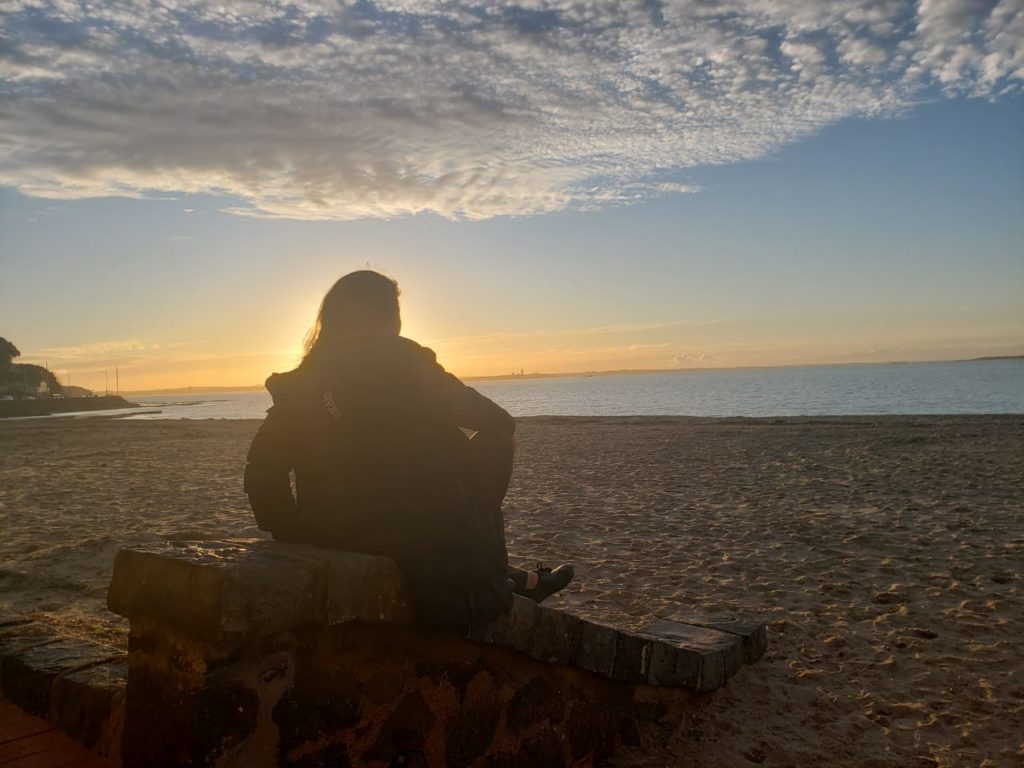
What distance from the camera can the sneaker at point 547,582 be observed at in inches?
141

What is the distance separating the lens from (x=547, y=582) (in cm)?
363

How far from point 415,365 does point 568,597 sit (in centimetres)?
411

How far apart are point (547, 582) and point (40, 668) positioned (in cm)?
232

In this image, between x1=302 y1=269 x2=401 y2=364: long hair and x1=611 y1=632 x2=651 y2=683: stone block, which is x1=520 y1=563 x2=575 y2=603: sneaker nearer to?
x1=611 y1=632 x2=651 y2=683: stone block

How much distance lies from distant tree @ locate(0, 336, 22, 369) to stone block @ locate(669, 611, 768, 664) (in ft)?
300

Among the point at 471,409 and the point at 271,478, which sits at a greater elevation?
the point at 471,409

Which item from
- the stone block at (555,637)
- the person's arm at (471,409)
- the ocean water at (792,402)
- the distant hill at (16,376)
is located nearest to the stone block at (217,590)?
the person's arm at (471,409)

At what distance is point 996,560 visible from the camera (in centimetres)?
684

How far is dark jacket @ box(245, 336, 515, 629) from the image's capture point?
8.70 ft

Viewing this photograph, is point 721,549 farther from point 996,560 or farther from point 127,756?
point 127,756

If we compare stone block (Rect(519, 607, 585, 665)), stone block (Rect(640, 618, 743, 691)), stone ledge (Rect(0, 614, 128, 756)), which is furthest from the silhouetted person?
stone block (Rect(640, 618, 743, 691))

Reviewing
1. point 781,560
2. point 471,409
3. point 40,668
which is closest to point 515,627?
point 471,409

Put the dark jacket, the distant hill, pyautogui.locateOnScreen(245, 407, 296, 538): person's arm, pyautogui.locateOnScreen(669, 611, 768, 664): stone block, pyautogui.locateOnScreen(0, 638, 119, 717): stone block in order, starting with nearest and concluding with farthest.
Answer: the dark jacket
pyautogui.locateOnScreen(245, 407, 296, 538): person's arm
pyautogui.locateOnScreen(0, 638, 119, 717): stone block
pyautogui.locateOnScreen(669, 611, 768, 664): stone block
the distant hill

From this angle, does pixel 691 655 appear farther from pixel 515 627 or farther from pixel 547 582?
pixel 515 627
